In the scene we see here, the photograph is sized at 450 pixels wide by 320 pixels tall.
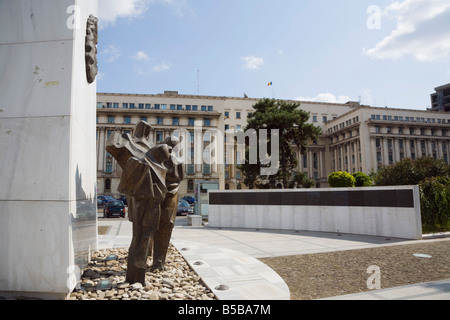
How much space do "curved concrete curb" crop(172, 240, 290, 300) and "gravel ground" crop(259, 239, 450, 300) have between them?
35 cm

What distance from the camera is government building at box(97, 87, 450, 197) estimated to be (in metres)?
51.0

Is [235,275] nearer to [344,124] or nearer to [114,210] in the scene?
[114,210]

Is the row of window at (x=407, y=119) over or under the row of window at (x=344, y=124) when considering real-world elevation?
over

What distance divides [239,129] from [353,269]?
46.5 m

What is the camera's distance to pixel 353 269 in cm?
587

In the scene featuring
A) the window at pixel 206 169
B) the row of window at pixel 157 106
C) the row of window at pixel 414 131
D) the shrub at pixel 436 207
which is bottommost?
the shrub at pixel 436 207

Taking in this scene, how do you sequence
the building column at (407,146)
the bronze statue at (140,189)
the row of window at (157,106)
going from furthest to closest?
the building column at (407,146), the row of window at (157,106), the bronze statue at (140,189)

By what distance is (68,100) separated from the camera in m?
4.22

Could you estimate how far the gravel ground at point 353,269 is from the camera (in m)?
4.74

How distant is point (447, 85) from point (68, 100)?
11065 cm

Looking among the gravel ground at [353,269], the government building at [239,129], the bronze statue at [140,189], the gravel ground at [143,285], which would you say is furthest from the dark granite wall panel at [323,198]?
the government building at [239,129]

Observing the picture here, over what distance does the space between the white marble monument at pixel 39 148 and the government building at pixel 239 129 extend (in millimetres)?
42163

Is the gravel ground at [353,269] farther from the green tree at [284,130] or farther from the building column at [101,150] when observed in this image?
the building column at [101,150]
